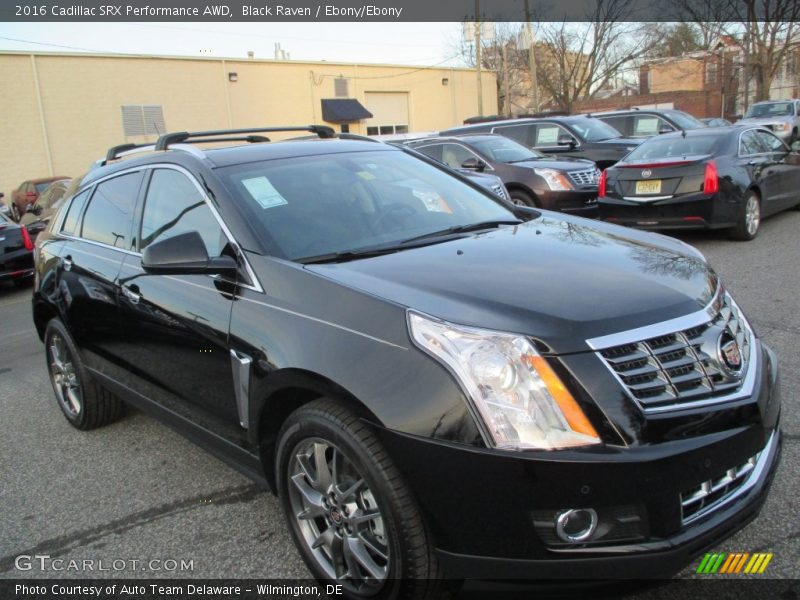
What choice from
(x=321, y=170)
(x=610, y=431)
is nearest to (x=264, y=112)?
(x=321, y=170)

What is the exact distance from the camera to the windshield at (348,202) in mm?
3062

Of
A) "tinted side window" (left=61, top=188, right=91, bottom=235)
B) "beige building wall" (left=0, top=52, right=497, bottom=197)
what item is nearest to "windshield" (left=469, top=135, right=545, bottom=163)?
"tinted side window" (left=61, top=188, right=91, bottom=235)

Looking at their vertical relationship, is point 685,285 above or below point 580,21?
below

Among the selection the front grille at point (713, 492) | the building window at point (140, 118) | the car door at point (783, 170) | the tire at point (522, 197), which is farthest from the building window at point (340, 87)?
the front grille at point (713, 492)

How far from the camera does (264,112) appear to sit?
31.7 meters

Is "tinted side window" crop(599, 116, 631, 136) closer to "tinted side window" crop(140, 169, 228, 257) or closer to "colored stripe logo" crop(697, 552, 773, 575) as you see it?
"tinted side window" crop(140, 169, 228, 257)

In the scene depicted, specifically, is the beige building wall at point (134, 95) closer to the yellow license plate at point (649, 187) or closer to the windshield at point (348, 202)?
the yellow license plate at point (649, 187)

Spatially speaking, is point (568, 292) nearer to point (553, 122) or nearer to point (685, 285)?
point (685, 285)

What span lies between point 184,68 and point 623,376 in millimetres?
30348

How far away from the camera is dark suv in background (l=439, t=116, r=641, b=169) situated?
43.3ft

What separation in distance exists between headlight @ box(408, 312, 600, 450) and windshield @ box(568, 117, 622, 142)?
12.5 metres

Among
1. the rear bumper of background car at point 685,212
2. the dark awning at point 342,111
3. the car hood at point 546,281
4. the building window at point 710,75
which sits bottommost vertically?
the rear bumper of background car at point 685,212

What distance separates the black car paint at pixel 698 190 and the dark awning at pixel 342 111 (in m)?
25.2

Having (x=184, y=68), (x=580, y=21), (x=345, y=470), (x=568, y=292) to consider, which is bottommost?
(x=345, y=470)
